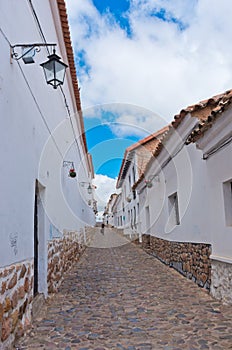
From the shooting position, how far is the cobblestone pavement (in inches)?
139

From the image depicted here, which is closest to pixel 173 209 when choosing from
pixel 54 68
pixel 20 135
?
pixel 54 68

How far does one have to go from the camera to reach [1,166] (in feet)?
10.2

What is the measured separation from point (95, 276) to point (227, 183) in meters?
4.26

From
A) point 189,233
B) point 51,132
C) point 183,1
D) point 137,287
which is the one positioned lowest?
point 137,287

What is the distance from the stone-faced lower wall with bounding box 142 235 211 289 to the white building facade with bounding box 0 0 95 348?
2.69m

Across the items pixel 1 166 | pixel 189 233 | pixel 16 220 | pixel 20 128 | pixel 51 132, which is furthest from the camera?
pixel 189 233

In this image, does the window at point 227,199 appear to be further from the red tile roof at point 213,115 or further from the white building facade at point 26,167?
the white building facade at point 26,167

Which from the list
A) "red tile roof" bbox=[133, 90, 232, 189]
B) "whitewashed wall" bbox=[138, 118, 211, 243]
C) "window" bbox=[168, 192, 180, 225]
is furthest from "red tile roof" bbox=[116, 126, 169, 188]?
"red tile roof" bbox=[133, 90, 232, 189]

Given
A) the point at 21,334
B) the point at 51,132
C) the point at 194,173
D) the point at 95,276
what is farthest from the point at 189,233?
the point at 21,334

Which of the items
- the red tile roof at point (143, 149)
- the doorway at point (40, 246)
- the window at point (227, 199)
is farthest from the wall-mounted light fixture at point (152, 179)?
the doorway at point (40, 246)

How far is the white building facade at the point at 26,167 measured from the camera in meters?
3.27

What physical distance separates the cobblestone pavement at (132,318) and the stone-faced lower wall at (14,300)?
0.68 ft

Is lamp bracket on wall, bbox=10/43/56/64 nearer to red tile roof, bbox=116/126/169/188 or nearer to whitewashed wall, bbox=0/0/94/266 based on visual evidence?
whitewashed wall, bbox=0/0/94/266

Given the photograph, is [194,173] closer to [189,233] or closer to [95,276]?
[189,233]
